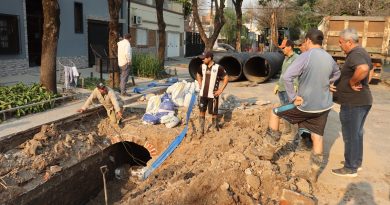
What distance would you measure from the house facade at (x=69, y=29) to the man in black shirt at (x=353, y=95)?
12.2 meters

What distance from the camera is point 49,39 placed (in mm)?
9273

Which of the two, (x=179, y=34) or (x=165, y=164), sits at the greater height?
(x=179, y=34)

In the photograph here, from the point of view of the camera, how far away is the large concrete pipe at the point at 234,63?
14555mm

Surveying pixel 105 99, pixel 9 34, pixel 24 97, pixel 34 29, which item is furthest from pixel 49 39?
pixel 34 29

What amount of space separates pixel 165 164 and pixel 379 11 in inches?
827

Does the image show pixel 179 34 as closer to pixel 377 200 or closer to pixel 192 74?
pixel 192 74

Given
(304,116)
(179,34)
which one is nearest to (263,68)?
(304,116)

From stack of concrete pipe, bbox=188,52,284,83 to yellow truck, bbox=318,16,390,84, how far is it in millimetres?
2369

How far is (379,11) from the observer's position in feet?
74.3

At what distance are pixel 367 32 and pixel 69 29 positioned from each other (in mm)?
12733

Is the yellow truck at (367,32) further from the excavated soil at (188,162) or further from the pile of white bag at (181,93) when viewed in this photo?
the pile of white bag at (181,93)

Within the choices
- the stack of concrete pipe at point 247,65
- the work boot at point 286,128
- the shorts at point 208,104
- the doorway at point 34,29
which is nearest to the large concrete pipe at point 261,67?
the stack of concrete pipe at point 247,65

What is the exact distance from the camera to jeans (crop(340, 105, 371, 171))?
15.6 ft

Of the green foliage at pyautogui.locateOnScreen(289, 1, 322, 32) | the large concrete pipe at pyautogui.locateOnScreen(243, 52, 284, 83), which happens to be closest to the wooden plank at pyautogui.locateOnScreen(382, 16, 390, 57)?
the large concrete pipe at pyautogui.locateOnScreen(243, 52, 284, 83)
